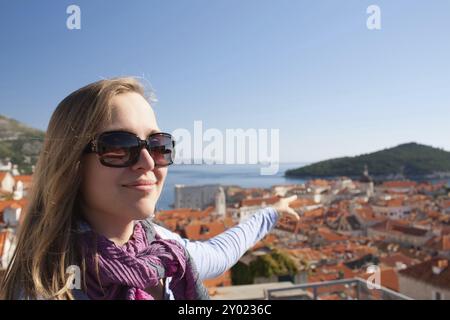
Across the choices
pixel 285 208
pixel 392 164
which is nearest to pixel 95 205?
pixel 285 208

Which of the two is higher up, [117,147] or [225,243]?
[117,147]

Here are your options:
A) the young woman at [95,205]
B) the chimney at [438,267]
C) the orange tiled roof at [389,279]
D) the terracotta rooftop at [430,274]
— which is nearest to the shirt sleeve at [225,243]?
the young woman at [95,205]

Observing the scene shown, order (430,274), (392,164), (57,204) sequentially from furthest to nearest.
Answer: (392,164), (430,274), (57,204)

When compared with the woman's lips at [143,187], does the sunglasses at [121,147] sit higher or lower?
higher

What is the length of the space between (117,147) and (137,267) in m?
0.15

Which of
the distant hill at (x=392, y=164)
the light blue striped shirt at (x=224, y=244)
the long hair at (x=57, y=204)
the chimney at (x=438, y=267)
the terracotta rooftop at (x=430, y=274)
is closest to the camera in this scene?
the long hair at (x=57, y=204)

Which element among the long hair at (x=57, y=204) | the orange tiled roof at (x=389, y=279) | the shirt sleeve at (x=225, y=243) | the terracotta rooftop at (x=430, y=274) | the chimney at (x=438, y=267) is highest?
the long hair at (x=57, y=204)

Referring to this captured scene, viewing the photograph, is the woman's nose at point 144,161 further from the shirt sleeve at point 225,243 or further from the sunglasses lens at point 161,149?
the shirt sleeve at point 225,243

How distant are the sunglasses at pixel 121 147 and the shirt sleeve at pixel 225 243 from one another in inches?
6.1

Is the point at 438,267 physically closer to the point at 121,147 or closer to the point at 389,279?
the point at 389,279

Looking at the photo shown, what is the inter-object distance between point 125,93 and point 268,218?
1.61 ft

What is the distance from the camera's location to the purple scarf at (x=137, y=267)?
1.49 feet

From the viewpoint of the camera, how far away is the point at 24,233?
45cm

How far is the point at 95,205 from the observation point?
1.56 feet
